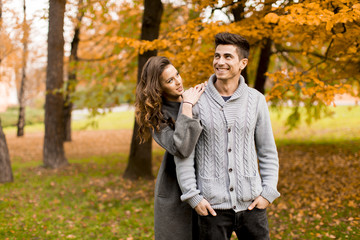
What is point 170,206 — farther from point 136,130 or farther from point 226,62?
point 136,130

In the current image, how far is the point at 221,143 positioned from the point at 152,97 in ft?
1.86

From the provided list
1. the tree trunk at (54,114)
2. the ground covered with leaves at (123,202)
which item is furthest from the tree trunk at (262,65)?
the tree trunk at (54,114)

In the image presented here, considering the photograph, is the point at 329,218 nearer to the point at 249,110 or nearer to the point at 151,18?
the point at 249,110

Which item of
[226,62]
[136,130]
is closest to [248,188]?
[226,62]

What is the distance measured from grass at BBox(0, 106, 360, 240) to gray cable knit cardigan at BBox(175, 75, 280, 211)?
9.42ft

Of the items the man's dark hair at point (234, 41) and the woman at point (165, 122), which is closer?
the man's dark hair at point (234, 41)

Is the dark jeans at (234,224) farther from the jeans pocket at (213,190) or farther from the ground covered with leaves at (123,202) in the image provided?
the ground covered with leaves at (123,202)

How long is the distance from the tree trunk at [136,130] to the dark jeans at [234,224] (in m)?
5.06

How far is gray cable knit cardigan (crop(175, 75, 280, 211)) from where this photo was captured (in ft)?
7.17

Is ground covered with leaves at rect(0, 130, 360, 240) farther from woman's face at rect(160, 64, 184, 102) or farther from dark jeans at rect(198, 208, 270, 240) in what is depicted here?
woman's face at rect(160, 64, 184, 102)

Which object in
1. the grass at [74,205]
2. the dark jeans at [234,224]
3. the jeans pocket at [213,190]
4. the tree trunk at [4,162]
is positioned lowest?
the grass at [74,205]

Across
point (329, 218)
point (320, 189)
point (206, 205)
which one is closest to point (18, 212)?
point (206, 205)

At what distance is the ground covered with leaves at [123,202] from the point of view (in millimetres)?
4875

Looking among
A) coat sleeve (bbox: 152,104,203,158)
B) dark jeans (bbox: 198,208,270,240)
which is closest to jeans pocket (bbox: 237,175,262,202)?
dark jeans (bbox: 198,208,270,240)
